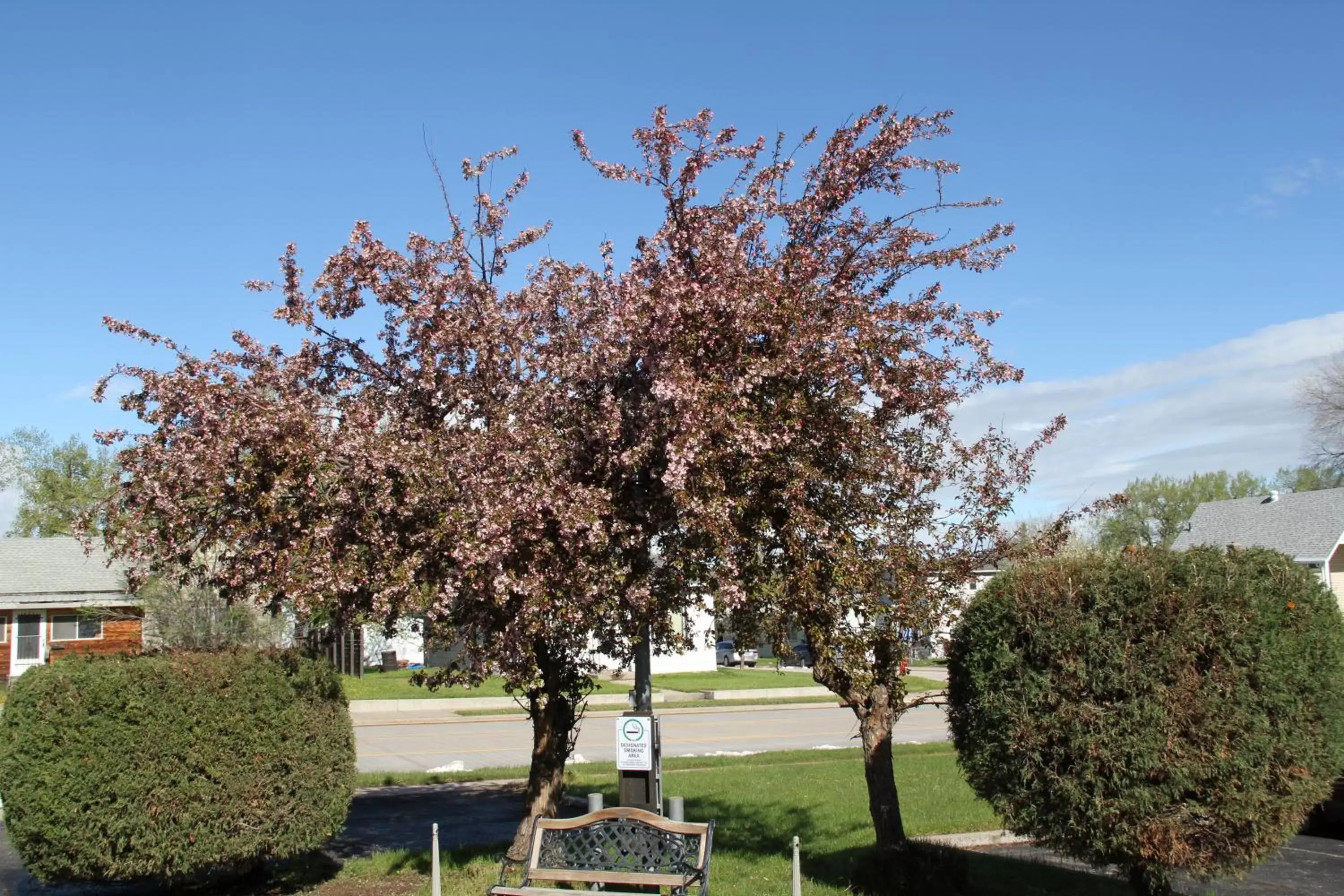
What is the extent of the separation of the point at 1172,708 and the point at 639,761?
3782 millimetres

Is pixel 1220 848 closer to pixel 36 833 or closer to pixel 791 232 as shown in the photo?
pixel 791 232

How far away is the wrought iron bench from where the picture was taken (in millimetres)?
7277

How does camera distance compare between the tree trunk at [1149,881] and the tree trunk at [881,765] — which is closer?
the tree trunk at [1149,881]

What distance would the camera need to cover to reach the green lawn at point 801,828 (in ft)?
28.9

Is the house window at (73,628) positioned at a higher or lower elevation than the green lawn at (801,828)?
higher

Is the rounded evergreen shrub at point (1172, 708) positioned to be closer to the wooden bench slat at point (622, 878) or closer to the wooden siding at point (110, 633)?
the wooden bench slat at point (622, 878)

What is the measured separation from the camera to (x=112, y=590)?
34.2 m

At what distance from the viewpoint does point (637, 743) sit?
27.8 feet

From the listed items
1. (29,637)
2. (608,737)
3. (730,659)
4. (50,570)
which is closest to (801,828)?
(608,737)

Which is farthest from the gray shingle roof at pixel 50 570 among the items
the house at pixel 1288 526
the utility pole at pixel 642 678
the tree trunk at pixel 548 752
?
the house at pixel 1288 526

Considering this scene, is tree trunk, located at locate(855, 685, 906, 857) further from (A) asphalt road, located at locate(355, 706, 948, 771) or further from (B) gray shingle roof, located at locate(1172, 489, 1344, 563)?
(B) gray shingle roof, located at locate(1172, 489, 1344, 563)

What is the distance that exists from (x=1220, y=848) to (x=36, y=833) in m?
8.20

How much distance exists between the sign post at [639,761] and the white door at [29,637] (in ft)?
104

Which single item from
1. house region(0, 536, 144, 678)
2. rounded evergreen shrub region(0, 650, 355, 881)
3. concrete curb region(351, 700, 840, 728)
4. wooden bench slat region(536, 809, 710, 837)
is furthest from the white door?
wooden bench slat region(536, 809, 710, 837)
